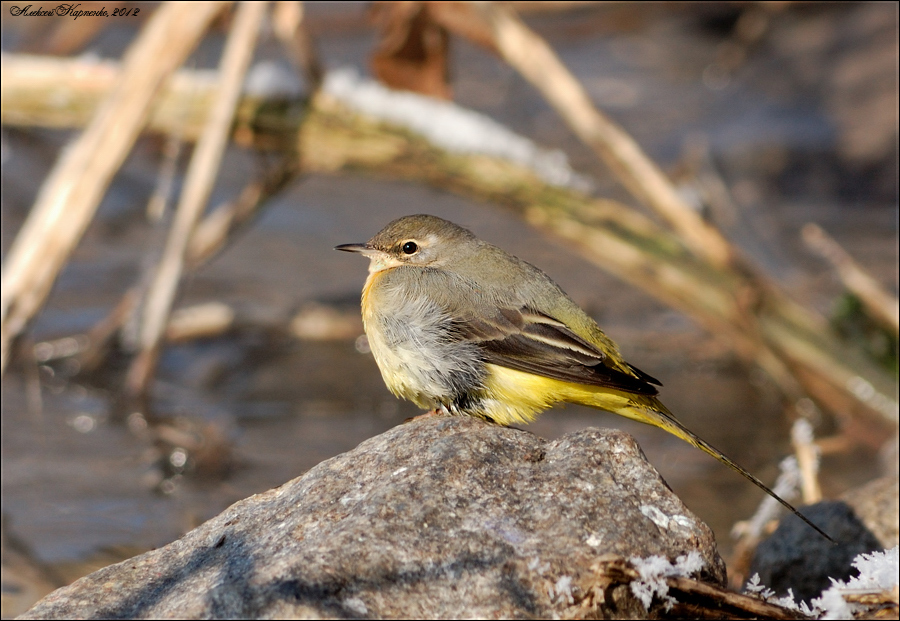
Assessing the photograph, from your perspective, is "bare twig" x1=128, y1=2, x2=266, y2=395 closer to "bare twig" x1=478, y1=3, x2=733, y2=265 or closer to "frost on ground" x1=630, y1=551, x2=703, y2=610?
"bare twig" x1=478, y1=3, x2=733, y2=265

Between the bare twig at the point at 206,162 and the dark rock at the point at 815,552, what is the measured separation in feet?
14.5

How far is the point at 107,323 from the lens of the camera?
27.0 ft

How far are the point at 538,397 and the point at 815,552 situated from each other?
1.45m

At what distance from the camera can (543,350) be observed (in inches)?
180

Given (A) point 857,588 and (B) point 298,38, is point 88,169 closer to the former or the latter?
(B) point 298,38

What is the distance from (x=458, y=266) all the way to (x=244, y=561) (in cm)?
237

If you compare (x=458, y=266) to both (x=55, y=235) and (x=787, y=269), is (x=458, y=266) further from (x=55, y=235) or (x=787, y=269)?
(x=787, y=269)

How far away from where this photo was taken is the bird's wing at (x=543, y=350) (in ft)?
14.5

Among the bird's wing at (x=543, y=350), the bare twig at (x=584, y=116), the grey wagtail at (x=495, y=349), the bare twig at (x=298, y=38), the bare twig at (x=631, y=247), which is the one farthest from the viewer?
the bare twig at (x=298, y=38)

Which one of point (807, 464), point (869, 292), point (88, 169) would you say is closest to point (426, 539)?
point (807, 464)

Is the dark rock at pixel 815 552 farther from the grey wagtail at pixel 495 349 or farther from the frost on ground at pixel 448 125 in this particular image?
the frost on ground at pixel 448 125

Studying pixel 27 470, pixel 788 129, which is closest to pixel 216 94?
pixel 27 470

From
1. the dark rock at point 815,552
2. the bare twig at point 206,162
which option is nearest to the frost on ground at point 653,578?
the dark rock at point 815,552

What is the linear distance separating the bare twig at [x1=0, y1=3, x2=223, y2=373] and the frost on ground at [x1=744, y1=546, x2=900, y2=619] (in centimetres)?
461
